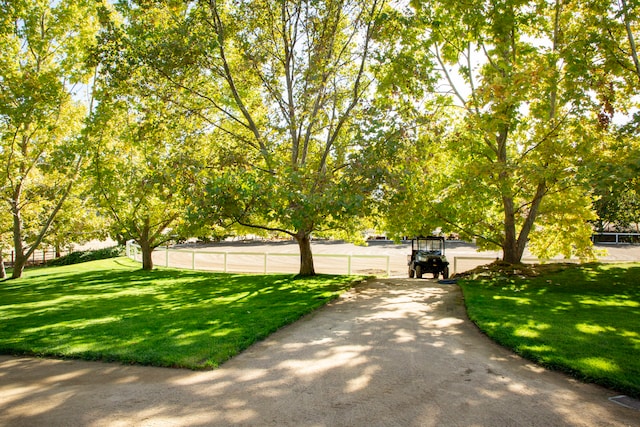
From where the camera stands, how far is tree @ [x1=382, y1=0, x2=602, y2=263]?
9922 millimetres

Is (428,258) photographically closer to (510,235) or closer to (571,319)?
(510,235)

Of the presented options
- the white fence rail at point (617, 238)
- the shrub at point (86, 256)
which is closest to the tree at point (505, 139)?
the shrub at point (86, 256)

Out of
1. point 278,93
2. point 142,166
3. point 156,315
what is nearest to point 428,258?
point 278,93

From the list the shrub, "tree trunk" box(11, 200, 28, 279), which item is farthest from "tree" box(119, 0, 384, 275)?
the shrub

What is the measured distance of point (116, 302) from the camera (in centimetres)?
1109

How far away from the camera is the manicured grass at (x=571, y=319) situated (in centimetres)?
530

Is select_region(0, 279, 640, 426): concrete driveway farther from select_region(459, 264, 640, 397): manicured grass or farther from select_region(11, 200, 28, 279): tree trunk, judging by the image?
select_region(11, 200, 28, 279): tree trunk

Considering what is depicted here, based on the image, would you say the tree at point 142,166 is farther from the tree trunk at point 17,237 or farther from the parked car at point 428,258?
the parked car at point 428,258

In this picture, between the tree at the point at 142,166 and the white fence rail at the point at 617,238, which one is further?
the white fence rail at the point at 617,238

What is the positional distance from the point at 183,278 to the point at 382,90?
11.1m

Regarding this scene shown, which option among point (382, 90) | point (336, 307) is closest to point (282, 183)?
point (336, 307)

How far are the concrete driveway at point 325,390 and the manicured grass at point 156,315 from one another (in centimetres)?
38

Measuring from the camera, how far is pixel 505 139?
1380cm

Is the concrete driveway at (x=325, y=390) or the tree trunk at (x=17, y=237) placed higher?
the tree trunk at (x=17, y=237)
